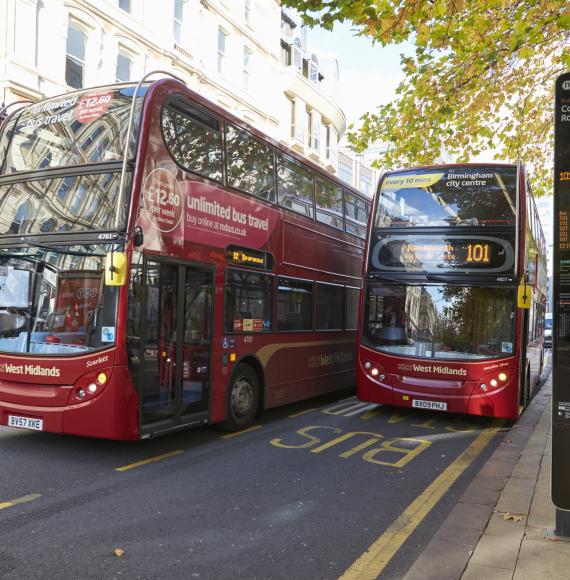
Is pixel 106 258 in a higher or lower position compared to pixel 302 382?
higher

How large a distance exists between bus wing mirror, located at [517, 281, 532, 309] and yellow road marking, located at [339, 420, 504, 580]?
2466mm

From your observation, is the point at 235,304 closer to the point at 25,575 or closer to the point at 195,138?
the point at 195,138

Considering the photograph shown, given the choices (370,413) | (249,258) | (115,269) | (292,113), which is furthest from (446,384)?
(292,113)

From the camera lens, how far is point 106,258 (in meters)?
6.18

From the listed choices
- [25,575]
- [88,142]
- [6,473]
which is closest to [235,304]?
[88,142]

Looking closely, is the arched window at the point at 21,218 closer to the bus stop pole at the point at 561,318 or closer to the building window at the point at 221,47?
the bus stop pole at the point at 561,318

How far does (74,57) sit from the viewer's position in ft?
62.7

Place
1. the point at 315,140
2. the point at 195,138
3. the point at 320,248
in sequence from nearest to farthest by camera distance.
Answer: the point at 195,138 < the point at 320,248 < the point at 315,140

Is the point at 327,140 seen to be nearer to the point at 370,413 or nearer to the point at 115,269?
the point at 370,413

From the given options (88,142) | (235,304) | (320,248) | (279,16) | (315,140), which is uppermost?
(279,16)

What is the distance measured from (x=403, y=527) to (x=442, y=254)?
5.42 metres

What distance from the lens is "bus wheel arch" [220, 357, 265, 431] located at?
823 centimetres

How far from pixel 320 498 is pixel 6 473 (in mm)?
3146

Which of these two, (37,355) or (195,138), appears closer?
(37,355)
